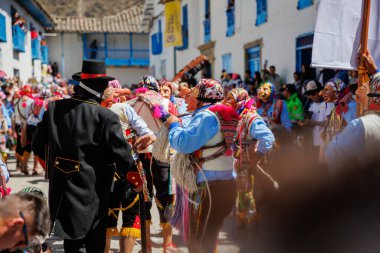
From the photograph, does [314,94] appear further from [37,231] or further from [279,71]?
[37,231]

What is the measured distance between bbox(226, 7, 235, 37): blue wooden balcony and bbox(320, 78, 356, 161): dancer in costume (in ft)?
30.6

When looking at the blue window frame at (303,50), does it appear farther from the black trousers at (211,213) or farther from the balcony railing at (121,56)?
the balcony railing at (121,56)

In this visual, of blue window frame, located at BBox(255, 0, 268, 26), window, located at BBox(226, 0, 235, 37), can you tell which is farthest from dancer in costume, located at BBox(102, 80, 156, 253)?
window, located at BBox(226, 0, 235, 37)

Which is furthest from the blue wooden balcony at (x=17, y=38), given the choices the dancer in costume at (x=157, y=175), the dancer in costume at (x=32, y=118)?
the dancer in costume at (x=157, y=175)

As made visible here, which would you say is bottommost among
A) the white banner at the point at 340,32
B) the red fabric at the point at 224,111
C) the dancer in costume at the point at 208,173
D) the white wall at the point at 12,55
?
the dancer in costume at the point at 208,173

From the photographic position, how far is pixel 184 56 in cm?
2270

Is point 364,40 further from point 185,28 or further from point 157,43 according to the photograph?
point 157,43

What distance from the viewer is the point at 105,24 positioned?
4091cm

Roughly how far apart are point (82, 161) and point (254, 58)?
1153 cm

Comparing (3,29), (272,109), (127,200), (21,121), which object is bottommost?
(127,200)

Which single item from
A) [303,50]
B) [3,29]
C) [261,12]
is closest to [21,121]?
[303,50]

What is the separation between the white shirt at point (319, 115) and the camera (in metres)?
8.24

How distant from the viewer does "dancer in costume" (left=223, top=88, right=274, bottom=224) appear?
211 inches

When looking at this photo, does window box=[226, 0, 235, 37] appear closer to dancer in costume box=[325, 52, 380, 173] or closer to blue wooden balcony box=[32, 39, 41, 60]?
dancer in costume box=[325, 52, 380, 173]
